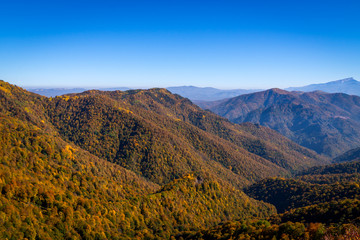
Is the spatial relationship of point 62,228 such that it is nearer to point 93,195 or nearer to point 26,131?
point 93,195

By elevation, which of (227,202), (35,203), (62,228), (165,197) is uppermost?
(35,203)

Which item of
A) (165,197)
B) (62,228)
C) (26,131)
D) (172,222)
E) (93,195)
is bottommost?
(172,222)

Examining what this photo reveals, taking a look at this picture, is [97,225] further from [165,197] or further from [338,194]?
[338,194]

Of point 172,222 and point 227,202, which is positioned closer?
point 172,222

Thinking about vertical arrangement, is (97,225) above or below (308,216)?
above

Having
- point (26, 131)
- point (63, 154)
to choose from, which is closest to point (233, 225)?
point (63, 154)

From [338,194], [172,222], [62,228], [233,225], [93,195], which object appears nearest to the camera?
[62,228]

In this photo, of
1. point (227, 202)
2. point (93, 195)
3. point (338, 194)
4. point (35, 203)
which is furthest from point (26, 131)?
point (338, 194)

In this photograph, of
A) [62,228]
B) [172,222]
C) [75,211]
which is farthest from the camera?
[172,222]

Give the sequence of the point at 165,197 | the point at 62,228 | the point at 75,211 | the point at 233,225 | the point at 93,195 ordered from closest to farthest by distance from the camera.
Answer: the point at 62,228 < the point at 75,211 < the point at 233,225 < the point at 93,195 < the point at 165,197
